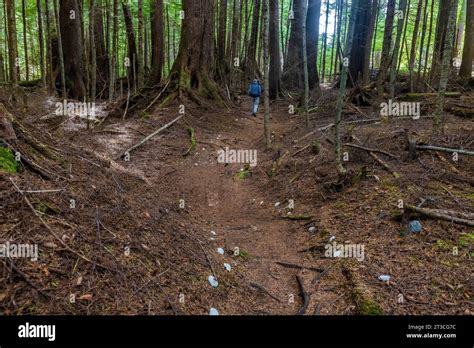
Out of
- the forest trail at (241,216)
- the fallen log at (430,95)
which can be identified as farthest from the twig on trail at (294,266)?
the fallen log at (430,95)

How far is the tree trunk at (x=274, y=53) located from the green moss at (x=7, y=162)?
14209mm

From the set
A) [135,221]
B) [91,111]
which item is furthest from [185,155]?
[135,221]

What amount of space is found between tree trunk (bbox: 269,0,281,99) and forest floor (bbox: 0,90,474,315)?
8723 millimetres

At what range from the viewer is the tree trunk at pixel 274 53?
54.4ft

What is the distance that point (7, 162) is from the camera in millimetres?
3980

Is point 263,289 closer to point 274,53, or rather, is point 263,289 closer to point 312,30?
point 274,53

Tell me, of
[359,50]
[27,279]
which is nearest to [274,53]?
[359,50]

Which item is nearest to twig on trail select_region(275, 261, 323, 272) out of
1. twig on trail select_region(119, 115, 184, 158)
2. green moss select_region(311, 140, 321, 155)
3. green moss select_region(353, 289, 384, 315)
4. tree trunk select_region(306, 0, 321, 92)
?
green moss select_region(353, 289, 384, 315)

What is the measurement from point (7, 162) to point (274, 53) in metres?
14.6

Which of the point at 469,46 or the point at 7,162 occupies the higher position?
the point at 469,46

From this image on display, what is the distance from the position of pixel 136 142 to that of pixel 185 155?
54.2 inches

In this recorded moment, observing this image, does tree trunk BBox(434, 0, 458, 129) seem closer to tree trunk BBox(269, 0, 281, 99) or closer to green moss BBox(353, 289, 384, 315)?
green moss BBox(353, 289, 384, 315)

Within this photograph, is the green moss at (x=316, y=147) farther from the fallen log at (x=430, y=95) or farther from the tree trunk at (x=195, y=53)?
the tree trunk at (x=195, y=53)
